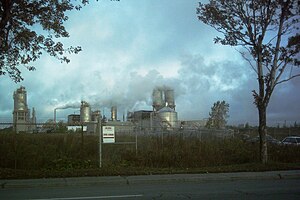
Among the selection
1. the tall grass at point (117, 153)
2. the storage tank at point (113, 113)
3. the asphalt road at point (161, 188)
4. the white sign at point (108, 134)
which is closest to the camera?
the asphalt road at point (161, 188)

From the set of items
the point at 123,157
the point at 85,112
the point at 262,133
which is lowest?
the point at 123,157

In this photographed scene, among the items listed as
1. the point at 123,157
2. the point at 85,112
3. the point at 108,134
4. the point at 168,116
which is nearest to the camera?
the point at 108,134

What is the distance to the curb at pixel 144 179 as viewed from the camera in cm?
1319

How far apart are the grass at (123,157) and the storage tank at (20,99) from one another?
3521cm

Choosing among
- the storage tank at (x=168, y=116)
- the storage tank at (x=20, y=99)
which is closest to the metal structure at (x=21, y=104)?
the storage tank at (x=20, y=99)

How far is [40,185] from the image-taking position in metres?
13.0

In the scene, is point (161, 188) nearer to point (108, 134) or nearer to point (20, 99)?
point (108, 134)

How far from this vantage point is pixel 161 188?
12.4 m

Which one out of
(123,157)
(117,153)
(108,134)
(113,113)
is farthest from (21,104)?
(108,134)

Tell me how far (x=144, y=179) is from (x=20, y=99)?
43534 mm

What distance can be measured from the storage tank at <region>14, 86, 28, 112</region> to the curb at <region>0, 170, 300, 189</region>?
4184 cm

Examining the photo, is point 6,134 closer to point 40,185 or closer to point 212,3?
point 40,185

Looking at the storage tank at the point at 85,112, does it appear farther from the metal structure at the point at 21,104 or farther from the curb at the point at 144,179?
the curb at the point at 144,179

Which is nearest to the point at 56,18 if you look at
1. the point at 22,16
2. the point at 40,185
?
the point at 22,16
